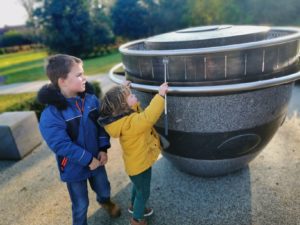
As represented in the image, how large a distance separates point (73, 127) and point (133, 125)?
23.5 inches

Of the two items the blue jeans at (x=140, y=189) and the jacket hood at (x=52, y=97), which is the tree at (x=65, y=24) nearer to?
the jacket hood at (x=52, y=97)

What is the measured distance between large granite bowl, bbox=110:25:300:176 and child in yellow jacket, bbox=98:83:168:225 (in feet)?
0.99

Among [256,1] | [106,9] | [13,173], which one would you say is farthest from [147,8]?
[13,173]

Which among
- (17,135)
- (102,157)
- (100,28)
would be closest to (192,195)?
(102,157)

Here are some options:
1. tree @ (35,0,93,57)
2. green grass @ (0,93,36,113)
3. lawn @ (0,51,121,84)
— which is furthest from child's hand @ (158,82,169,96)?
tree @ (35,0,93,57)

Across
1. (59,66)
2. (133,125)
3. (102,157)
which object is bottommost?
(102,157)

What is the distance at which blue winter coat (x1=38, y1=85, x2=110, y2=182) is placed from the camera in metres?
2.64

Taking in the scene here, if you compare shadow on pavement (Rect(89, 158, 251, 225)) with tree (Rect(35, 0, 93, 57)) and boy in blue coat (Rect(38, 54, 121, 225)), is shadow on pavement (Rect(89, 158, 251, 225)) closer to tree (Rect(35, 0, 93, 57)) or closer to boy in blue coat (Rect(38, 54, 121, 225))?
boy in blue coat (Rect(38, 54, 121, 225))

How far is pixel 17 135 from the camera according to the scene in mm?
5363

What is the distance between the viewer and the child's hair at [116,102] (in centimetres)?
262

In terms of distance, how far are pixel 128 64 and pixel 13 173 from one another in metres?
3.01

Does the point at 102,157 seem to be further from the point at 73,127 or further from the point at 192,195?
the point at 192,195

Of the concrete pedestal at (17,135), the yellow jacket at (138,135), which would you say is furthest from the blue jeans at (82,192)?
the concrete pedestal at (17,135)

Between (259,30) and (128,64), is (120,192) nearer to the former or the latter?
(128,64)
